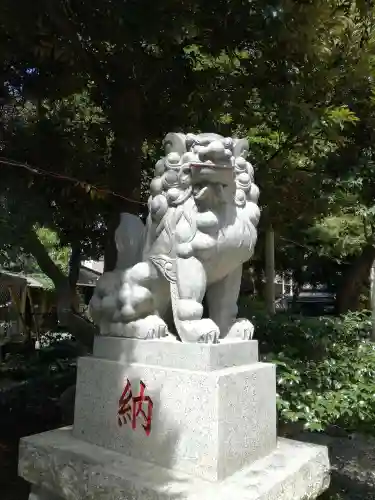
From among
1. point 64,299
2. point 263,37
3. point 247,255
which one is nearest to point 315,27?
point 263,37

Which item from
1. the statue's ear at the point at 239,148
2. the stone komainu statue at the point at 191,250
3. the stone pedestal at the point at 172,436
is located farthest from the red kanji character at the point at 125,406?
the statue's ear at the point at 239,148

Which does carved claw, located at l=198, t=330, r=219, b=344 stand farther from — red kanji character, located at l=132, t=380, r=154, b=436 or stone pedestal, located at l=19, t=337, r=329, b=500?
red kanji character, located at l=132, t=380, r=154, b=436

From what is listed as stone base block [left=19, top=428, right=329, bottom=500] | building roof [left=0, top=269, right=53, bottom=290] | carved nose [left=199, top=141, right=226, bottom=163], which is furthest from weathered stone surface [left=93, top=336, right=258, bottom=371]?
building roof [left=0, top=269, right=53, bottom=290]

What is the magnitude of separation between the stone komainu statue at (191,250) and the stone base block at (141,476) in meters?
0.61

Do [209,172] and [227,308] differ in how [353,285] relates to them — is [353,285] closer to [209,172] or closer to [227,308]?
[227,308]

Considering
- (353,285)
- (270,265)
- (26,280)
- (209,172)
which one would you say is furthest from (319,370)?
(26,280)

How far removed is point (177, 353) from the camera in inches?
94.3

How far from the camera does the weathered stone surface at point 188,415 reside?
7.22 feet

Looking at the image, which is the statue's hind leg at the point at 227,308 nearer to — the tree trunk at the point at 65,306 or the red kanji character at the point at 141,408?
the red kanji character at the point at 141,408

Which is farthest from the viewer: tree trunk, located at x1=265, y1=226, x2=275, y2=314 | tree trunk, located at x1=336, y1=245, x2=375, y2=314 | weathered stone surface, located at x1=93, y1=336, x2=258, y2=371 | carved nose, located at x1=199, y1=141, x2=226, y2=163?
tree trunk, located at x1=336, y1=245, x2=375, y2=314

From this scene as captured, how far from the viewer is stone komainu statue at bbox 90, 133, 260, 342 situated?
8.05ft

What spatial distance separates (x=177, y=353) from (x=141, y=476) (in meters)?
0.57

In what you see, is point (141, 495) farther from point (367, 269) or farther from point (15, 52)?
point (367, 269)

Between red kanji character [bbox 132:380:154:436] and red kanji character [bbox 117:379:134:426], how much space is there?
4 cm
